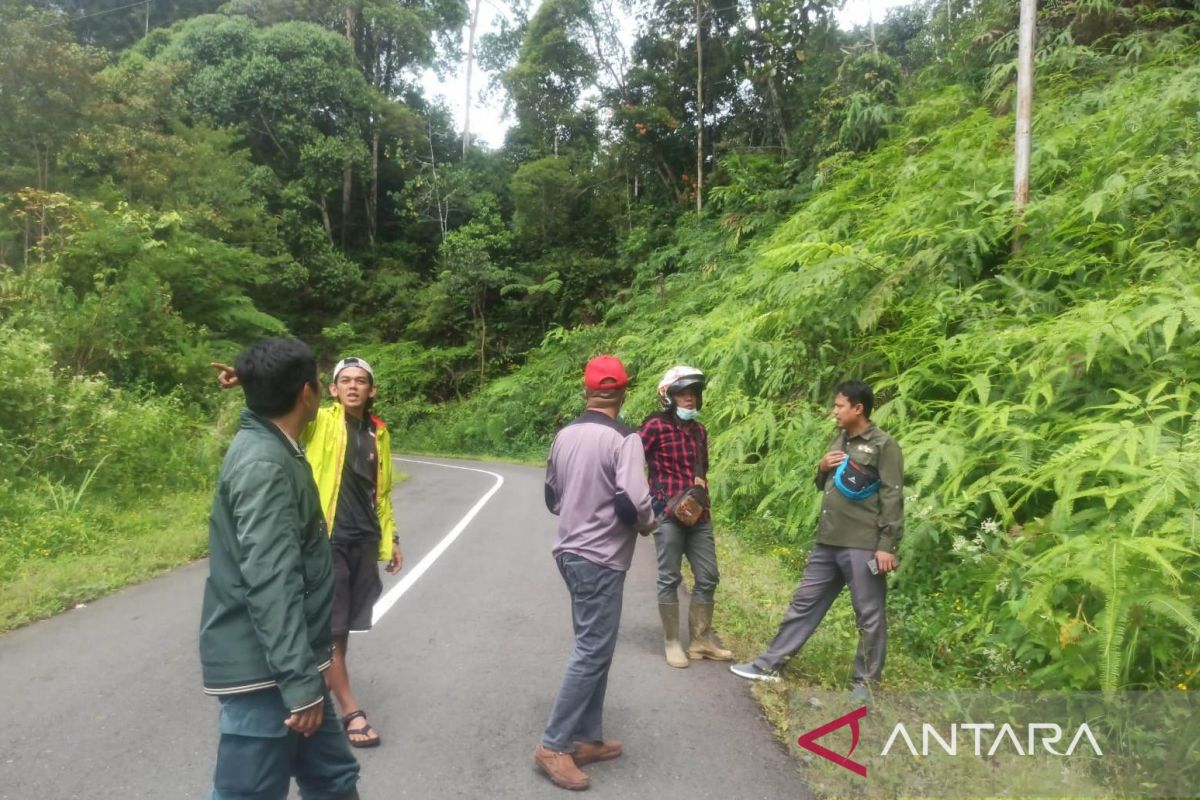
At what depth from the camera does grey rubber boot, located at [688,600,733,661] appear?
17.1 feet

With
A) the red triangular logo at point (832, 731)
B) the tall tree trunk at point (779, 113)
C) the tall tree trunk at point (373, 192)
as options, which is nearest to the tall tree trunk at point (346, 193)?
the tall tree trunk at point (373, 192)

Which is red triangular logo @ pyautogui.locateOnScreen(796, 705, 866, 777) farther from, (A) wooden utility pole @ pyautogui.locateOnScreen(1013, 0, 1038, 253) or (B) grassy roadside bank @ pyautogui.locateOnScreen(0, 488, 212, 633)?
(A) wooden utility pole @ pyautogui.locateOnScreen(1013, 0, 1038, 253)

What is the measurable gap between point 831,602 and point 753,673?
0.67 meters

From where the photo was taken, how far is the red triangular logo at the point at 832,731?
3613 mm

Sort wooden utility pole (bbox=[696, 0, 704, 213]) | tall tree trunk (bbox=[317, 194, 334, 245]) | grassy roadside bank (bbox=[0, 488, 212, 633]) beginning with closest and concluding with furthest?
1. grassy roadside bank (bbox=[0, 488, 212, 633])
2. wooden utility pole (bbox=[696, 0, 704, 213])
3. tall tree trunk (bbox=[317, 194, 334, 245])

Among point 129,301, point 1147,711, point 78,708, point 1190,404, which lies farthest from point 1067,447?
point 129,301

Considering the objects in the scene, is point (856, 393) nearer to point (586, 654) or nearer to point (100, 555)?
point (586, 654)

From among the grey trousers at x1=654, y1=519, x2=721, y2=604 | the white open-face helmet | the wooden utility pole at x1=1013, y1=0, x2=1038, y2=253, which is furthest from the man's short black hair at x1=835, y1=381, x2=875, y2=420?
the wooden utility pole at x1=1013, y1=0, x2=1038, y2=253

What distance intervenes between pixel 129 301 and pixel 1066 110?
644 inches

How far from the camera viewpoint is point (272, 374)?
245 centimetres

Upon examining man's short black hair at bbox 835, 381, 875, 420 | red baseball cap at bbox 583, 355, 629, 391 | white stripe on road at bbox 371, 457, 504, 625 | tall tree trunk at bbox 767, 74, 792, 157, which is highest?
tall tree trunk at bbox 767, 74, 792, 157

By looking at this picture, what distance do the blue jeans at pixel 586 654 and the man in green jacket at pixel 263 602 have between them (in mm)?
1370

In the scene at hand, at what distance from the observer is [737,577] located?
7.21 m

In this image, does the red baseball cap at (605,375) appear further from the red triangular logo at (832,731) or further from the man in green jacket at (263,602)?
the red triangular logo at (832,731)
